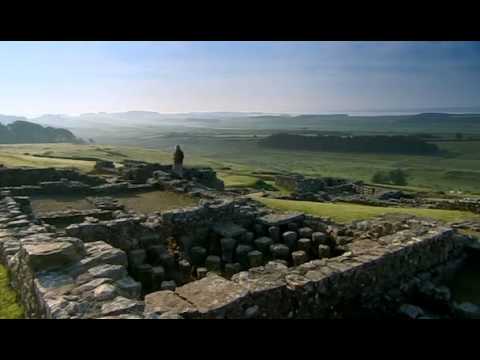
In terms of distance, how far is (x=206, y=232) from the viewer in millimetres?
12305

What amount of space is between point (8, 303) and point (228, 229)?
21.6 ft

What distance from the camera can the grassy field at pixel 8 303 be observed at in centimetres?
639

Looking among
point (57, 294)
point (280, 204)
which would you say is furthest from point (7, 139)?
point (57, 294)

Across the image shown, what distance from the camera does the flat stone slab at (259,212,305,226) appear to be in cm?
1242

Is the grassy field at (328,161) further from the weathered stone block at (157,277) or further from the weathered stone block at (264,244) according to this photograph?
the weathered stone block at (157,277)

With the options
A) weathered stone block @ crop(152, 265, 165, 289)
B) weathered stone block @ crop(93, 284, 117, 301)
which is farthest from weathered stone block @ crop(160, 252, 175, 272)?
weathered stone block @ crop(93, 284, 117, 301)

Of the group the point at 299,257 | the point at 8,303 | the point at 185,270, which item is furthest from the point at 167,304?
the point at 299,257

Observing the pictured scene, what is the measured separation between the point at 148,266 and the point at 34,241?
284 centimetres

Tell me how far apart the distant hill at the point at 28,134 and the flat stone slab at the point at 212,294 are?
4745 inches

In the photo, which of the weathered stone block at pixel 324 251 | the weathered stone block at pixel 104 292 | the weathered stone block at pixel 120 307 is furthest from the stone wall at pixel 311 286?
the weathered stone block at pixel 324 251

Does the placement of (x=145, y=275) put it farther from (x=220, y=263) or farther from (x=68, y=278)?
(x=68, y=278)

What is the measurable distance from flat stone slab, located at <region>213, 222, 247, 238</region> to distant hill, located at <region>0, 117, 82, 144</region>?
380 feet

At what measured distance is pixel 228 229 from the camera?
480 inches
